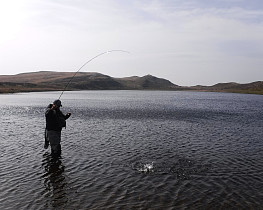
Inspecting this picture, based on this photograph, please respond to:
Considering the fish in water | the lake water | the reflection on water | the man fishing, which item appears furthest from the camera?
the man fishing

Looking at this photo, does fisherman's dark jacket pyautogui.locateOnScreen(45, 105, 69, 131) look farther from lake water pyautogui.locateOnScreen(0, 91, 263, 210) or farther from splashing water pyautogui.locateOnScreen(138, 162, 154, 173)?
splashing water pyautogui.locateOnScreen(138, 162, 154, 173)

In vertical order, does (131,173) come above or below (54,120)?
below

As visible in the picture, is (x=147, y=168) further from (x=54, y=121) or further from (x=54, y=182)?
(x=54, y=121)

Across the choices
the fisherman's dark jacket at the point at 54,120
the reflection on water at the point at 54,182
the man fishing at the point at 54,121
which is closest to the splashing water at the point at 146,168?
the reflection on water at the point at 54,182

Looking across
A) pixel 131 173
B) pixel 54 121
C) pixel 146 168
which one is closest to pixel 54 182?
pixel 131 173

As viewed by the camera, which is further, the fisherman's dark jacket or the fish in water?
the fisherman's dark jacket

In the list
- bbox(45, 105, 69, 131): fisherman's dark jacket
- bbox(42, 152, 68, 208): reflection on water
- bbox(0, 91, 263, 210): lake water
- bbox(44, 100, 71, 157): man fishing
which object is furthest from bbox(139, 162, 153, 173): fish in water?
bbox(45, 105, 69, 131): fisherman's dark jacket

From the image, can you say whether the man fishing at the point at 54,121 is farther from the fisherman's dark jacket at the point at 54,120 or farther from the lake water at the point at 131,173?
the lake water at the point at 131,173

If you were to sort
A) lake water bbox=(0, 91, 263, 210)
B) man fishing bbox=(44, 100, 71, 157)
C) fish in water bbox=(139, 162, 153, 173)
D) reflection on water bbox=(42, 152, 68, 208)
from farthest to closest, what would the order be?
man fishing bbox=(44, 100, 71, 157) < fish in water bbox=(139, 162, 153, 173) < lake water bbox=(0, 91, 263, 210) < reflection on water bbox=(42, 152, 68, 208)

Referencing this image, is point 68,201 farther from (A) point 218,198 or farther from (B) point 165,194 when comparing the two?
(A) point 218,198

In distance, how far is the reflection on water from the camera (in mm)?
9305

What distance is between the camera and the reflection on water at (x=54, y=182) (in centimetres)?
930

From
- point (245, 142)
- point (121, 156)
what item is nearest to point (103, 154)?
point (121, 156)

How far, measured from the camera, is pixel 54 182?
36.6ft
